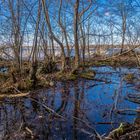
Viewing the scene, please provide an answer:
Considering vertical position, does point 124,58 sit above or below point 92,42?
below

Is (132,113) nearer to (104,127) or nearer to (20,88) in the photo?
(104,127)

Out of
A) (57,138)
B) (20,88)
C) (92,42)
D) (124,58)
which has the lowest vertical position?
(57,138)

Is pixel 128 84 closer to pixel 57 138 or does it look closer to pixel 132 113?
pixel 132 113

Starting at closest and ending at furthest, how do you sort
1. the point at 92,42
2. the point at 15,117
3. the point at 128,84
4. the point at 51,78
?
the point at 15,117 → the point at 128,84 → the point at 51,78 → the point at 92,42

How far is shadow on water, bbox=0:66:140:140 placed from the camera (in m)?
5.84

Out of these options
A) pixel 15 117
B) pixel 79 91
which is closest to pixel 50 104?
pixel 15 117

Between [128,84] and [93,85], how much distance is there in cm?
163

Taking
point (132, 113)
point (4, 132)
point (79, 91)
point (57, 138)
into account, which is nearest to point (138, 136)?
point (57, 138)

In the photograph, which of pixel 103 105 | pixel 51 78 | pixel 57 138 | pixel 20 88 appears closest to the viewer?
pixel 57 138

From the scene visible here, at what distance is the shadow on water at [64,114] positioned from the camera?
5.84 metres

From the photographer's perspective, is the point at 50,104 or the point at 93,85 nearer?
the point at 50,104

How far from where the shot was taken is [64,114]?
7.37 meters

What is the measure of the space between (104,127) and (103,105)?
2.14m

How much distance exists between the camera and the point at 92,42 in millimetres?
34562
